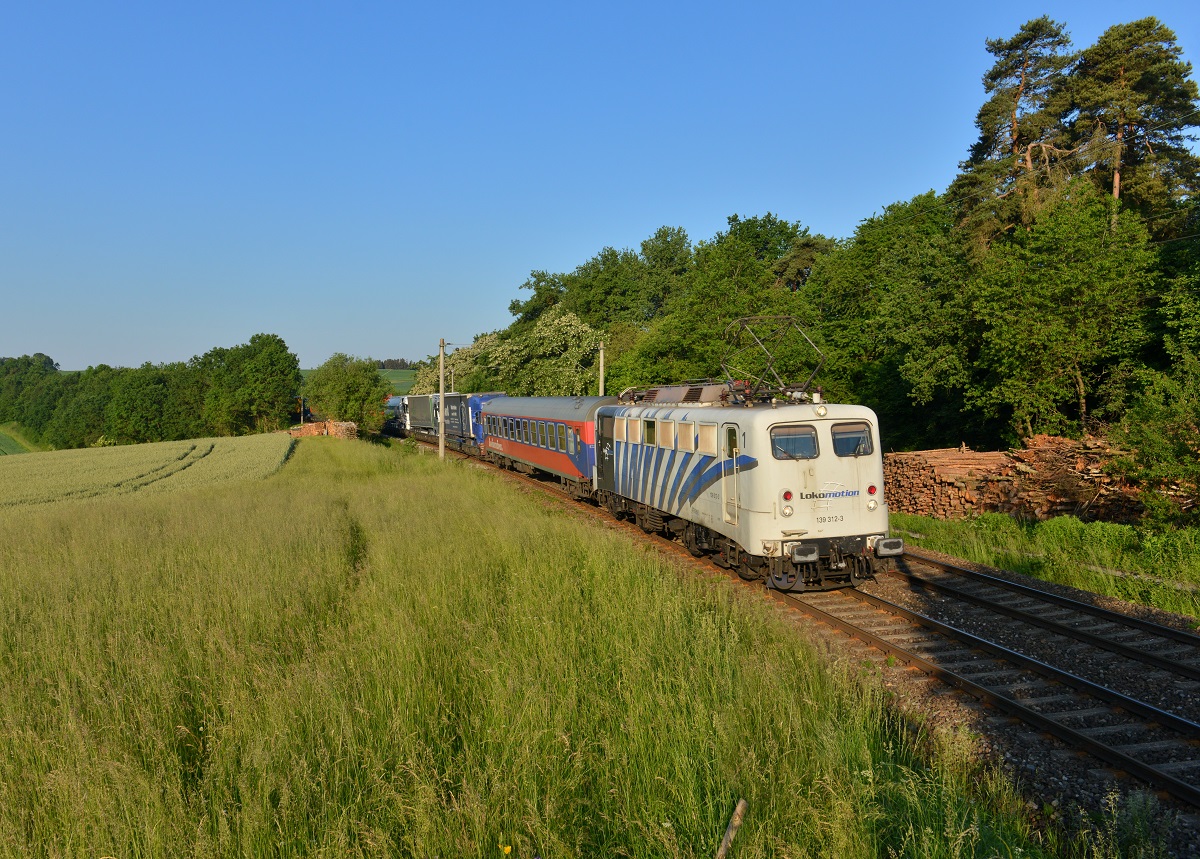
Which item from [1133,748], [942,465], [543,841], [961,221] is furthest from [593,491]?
[961,221]

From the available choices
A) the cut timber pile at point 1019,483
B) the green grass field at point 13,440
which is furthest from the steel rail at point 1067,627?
the green grass field at point 13,440

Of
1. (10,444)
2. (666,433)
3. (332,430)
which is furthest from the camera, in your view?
(10,444)

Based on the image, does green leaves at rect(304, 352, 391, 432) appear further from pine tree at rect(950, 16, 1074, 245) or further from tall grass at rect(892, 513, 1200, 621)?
tall grass at rect(892, 513, 1200, 621)

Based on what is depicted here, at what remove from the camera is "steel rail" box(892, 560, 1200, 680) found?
7570mm

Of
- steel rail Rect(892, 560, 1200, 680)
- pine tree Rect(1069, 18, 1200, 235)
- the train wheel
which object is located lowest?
steel rail Rect(892, 560, 1200, 680)

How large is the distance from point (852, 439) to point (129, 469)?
1528 inches

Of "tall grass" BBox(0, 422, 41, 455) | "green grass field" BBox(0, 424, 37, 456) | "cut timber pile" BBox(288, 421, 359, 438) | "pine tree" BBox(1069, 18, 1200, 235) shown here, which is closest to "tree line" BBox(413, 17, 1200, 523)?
"pine tree" BBox(1069, 18, 1200, 235)

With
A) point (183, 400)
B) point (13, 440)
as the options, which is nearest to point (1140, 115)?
point (183, 400)

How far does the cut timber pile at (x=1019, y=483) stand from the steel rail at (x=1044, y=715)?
328 inches

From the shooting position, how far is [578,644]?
7312mm

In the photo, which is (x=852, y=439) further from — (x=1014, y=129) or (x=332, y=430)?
(x=332, y=430)

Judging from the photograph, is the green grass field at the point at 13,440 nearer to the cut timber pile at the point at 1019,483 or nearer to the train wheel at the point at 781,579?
the cut timber pile at the point at 1019,483

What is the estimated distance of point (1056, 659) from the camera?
26.7 ft

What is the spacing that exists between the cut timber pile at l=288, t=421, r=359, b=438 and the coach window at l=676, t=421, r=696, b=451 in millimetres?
47043
